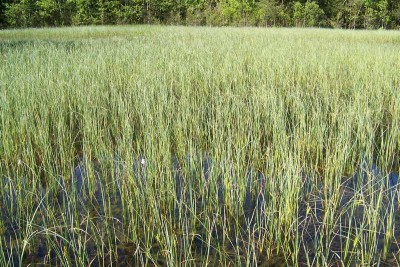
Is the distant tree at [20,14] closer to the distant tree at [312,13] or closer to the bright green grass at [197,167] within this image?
the bright green grass at [197,167]

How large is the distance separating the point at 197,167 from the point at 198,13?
26.6 meters

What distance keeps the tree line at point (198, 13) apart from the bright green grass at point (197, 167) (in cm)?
2190

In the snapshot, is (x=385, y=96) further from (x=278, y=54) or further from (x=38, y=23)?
(x=38, y=23)

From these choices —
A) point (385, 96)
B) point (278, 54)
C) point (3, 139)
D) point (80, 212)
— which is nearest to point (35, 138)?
point (3, 139)

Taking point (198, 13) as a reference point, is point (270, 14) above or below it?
below

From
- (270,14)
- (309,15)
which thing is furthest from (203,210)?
(309,15)

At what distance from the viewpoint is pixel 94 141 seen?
9.02ft

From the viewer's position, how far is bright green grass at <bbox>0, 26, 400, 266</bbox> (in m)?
1.65

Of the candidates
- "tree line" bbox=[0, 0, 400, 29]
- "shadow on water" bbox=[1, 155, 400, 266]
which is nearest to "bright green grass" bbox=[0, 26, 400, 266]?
"shadow on water" bbox=[1, 155, 400, 266]

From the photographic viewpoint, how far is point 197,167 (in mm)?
2217

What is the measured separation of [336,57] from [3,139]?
539 centimetres

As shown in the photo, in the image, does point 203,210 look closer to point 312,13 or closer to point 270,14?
point 270,14

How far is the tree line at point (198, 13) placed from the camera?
24.2 metres

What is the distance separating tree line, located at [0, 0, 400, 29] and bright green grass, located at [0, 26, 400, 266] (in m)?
21.9
